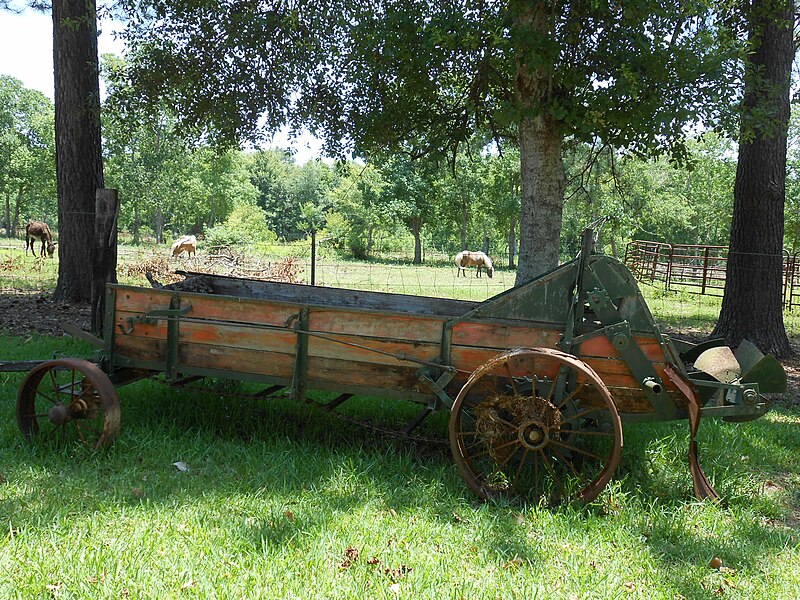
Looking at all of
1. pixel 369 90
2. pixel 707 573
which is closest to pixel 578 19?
pixel 369 90

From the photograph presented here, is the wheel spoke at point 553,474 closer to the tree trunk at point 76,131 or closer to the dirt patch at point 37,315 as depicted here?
the dirt patch at point 37,315

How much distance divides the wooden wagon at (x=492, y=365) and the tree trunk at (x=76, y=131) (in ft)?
20.9

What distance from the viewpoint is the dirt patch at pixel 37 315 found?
853cm

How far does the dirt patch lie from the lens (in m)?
8.53

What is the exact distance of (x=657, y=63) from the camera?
570 centimetres

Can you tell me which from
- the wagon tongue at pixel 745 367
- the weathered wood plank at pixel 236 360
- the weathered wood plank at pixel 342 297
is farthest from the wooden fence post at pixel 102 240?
the wagon tongue at pixel 745 367

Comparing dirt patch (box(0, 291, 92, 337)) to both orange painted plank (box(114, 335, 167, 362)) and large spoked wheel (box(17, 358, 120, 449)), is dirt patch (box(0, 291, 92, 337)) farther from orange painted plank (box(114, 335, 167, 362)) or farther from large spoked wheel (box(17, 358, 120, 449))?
orange painted plank (box(114, 335, 167, 362))

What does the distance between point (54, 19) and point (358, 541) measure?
34.0 ft

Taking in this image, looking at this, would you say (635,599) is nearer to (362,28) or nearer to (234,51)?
(362,28)

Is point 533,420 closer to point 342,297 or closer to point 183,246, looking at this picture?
point 342,297

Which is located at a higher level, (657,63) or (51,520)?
(657,63)

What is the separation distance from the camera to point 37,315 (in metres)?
9.49

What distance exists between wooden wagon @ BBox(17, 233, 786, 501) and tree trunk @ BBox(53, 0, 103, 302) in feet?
20.9

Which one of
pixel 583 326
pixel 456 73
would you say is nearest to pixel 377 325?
pixel 583 326
